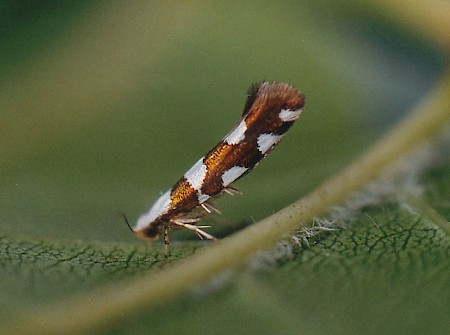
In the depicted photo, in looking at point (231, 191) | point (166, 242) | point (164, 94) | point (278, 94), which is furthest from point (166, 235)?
point (164, 94)

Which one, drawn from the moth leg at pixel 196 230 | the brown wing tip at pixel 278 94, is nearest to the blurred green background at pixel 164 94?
the moth leg at pixel 196 230

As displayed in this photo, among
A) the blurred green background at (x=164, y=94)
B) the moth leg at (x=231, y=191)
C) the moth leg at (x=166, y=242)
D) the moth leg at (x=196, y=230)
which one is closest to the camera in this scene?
the moth leg at (x=166, y=242)

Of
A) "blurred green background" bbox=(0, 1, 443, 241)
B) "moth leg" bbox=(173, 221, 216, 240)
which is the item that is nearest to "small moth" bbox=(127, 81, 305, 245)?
"moth leg" bbox=(173, 221, 216, 240)

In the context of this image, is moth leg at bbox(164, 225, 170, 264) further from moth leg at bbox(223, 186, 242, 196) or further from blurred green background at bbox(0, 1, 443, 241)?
moth leg at bbox(223, 186, 242, 196)

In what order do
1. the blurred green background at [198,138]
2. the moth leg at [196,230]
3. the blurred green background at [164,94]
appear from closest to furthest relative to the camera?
1. the blurred green background at [198,138]
2. the moth leg at [196,230]
3. the blurred green background at [164,94]

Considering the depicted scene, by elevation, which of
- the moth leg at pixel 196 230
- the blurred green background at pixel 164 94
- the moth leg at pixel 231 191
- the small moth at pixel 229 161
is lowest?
the moth leg at pixel 196 230

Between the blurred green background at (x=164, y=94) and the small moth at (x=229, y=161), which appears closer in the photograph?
the small moth at (x=229, y=161)

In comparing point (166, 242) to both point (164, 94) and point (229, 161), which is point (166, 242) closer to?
point (229, 161)

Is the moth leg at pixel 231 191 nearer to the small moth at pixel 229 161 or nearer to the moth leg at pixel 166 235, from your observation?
the small moth at pixel 229 161
